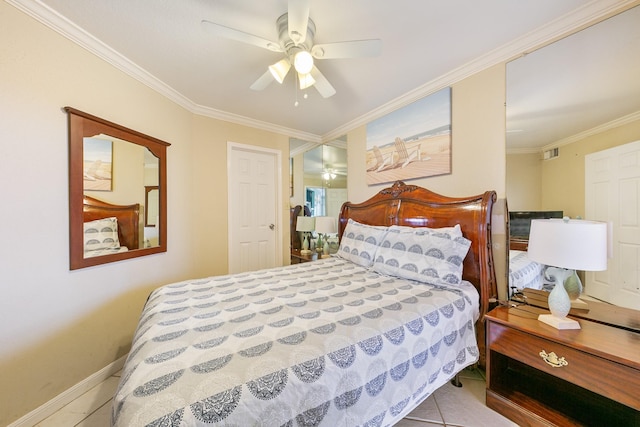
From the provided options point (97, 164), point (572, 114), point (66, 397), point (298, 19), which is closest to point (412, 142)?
point (572, 114)

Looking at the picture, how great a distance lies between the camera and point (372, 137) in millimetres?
2896

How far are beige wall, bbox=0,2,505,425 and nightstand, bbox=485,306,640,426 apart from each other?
0.65 metres

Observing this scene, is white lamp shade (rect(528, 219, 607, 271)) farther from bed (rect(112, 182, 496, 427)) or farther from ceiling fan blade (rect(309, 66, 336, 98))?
ceiling fan blade (rect(309, 66, 336, 98))

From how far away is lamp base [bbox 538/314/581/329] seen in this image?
4.10ft

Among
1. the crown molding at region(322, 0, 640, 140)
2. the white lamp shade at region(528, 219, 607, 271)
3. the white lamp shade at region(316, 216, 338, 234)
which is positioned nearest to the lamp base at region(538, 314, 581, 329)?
the white lamp shade at region(528, 219, 607, 271)

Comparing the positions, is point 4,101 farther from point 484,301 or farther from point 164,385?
point 484,301

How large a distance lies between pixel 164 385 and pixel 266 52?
84.4 inches

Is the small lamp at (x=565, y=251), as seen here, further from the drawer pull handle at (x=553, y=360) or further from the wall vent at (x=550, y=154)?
the wall vent at (x=550, y=154)

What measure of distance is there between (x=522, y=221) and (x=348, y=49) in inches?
67.5

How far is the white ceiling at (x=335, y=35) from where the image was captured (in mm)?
1440

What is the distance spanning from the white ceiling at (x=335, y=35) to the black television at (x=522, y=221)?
1207 millimetres

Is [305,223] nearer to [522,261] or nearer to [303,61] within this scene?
[303,61]

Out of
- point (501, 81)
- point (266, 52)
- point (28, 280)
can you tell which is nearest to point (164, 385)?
point (28, 280)

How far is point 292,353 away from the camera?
910 millimetres
